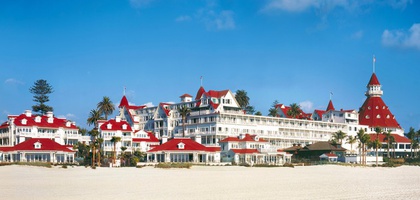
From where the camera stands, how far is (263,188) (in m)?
33.1

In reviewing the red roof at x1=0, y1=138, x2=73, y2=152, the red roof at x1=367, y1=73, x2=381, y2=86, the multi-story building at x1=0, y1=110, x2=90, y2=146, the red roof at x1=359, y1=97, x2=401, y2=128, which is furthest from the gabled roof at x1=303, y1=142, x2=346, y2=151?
the red roof at x1=0, y1=138, x2=73, y2=152

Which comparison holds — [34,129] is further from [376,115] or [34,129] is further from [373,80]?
[373,80]

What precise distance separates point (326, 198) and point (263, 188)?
20.5 feet

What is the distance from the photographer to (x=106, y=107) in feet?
342

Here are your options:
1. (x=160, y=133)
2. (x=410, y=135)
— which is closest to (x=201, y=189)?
(x=160, y=133)

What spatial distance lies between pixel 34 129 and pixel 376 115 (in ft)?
233

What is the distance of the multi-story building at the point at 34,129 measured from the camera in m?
81.9

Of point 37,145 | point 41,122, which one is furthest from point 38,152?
point 41,122

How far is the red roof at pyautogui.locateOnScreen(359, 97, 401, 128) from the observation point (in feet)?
382

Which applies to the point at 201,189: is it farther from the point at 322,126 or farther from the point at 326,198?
the point at 322,126

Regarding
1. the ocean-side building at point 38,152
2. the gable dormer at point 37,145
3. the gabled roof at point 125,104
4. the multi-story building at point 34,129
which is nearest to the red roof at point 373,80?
the gabled roof at point 125,104

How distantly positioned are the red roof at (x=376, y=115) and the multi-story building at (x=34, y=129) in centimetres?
6241

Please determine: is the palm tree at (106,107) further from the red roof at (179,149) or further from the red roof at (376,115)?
the red roof at (376,115)

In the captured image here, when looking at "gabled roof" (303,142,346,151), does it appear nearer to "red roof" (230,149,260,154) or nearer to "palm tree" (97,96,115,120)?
"red roof" (230,149,260,154)
